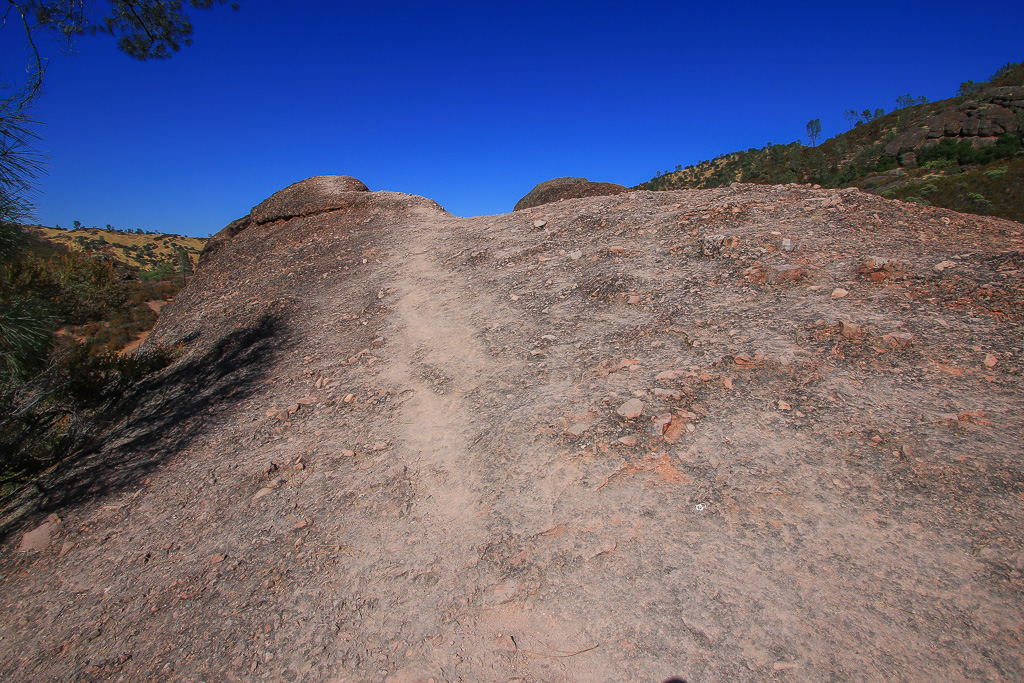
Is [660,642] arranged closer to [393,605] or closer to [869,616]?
[869,616]

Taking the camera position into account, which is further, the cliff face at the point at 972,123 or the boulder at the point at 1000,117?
the cliff face at the point at 972,123

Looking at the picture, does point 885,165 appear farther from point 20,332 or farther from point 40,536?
point 40,536

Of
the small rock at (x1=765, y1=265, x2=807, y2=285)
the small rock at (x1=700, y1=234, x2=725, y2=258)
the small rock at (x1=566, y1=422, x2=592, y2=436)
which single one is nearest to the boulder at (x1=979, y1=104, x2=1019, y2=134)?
the small rock at (x1=700, y1=234, x2=725, y2=258)

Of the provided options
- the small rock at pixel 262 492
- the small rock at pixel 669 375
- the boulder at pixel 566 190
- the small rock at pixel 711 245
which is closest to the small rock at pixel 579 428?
the small rock at pixel 669 375

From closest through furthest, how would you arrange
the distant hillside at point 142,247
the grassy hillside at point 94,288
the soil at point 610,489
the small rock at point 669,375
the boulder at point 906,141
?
the soil at point 610,489
the small rock at point 669,375
the grassy hillside at point 94,288
the distant hillside at point 142,247
the boulder at point 906,141

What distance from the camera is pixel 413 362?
20.2ft

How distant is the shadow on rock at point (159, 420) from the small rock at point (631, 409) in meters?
5.19

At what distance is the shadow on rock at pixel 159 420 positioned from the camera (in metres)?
4.89

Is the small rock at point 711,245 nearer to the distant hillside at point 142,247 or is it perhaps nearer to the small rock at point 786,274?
the small rock at point 786,274

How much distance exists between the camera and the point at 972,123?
3825cm

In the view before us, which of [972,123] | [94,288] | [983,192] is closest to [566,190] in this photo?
[94,288]

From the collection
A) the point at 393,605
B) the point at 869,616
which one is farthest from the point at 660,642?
the point at 393,605

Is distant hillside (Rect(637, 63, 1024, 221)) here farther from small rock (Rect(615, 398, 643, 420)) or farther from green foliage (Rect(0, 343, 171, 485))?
green foliage (Rect(0, 343, 171, 485))

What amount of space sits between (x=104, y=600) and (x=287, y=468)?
5.24 feet
